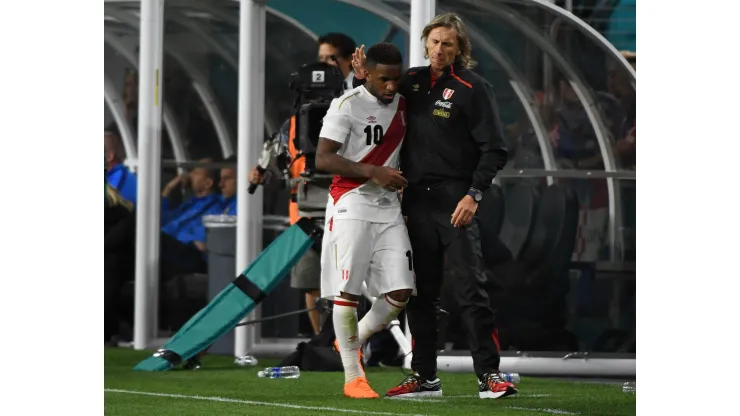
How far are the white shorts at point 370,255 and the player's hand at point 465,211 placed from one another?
0.30m

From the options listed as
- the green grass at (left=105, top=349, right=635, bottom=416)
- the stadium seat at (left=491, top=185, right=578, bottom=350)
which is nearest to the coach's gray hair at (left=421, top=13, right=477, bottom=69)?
the green grass at (left=105, top=349, right=635, bottom=416)

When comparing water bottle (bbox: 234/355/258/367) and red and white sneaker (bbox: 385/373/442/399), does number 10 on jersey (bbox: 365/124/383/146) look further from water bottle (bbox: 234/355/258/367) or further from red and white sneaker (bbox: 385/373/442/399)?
water bottle (bbox: 234/355/258/367)

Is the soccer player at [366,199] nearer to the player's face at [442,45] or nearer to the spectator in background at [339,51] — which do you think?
the player's face at [442,45]

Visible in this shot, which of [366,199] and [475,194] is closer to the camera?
[475,194]

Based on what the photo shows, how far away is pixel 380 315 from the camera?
7.21 m

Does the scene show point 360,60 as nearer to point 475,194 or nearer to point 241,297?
point 475,194

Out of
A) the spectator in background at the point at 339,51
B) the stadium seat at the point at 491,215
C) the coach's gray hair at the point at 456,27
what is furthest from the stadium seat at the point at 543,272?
the coach's gray hair at the point at 456,27

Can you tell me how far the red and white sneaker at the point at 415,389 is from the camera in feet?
23.7

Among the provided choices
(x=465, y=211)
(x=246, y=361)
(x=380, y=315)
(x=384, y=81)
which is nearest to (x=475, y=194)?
(x=465, y=211)

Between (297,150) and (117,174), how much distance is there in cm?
413

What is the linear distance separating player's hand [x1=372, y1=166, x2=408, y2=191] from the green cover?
2572 mm

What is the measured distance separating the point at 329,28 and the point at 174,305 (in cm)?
250

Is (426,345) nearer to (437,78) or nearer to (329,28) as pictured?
(437,78)
